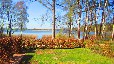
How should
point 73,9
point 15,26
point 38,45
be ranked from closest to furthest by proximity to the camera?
point 38,45, point 73,9, point 15,26

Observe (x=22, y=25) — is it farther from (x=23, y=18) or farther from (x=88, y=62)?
→ (x=88, y=62)

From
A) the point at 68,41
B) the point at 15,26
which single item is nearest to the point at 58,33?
the point at 68,41

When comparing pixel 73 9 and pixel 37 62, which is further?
pixel 73 9

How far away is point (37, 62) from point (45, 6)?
2041 centimetres

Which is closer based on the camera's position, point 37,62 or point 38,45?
point 37,62

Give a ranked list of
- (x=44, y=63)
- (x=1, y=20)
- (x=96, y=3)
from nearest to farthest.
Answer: (x=44, y=63), (x=96, y=3), (x=1, y=20)

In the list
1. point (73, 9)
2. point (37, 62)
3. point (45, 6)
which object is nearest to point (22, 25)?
point (73, 9)

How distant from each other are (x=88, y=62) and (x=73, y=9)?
89.5 ft

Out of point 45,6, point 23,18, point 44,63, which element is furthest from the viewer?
point 23,18

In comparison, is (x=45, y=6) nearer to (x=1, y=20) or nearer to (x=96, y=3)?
(x=96, y=3)

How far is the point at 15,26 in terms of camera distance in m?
73.8

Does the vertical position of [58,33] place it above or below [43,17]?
below

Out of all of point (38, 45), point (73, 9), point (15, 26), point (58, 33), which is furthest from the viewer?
point (15, 26)

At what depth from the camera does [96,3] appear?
2019 inches
